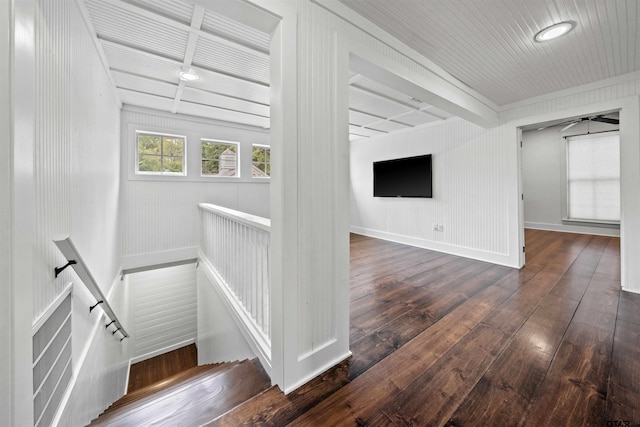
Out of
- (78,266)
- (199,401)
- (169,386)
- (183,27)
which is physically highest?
(183,27)

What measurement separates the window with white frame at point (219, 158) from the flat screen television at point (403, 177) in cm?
319

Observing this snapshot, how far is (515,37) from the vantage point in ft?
6.61

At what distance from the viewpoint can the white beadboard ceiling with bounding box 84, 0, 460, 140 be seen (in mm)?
1910

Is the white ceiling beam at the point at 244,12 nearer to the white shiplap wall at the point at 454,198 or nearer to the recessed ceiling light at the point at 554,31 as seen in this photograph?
the recessed ceiling light at the point at 554,31

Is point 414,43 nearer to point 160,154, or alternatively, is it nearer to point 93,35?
point 93,35

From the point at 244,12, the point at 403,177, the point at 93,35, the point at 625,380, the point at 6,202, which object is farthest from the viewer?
the point at 403,177

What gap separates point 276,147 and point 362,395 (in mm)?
1460

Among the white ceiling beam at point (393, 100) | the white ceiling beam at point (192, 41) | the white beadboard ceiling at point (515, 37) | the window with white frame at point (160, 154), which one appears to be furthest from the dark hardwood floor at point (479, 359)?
the window with white frame at point (160, 154)

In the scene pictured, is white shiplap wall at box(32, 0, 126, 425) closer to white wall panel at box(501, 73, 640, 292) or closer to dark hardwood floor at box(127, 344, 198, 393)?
dark hardwood floor at box(127, 344, 198, 393)

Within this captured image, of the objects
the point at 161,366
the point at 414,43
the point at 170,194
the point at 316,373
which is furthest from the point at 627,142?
the point at 161,366

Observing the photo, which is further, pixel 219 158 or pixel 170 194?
pixel 219 158

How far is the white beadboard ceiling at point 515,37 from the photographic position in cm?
169

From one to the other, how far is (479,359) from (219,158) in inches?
199

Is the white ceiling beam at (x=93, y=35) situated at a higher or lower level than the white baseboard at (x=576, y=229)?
higher
